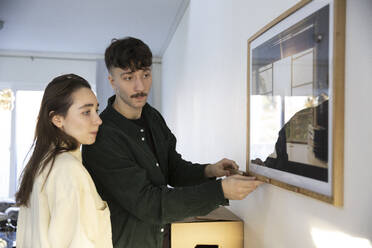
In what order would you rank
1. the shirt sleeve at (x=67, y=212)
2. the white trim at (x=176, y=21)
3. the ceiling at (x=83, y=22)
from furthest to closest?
1. the ceiling at (x=83, y=22)
2. the white trim at (x=176, y=21)
3. the shirt sleeve at (x=67, y=212)

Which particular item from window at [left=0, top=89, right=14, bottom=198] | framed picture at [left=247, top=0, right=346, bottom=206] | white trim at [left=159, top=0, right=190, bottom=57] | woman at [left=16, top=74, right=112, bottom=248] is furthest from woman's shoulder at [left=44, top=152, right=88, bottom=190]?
window at [left=0, top=89, right=14, bottom=198]

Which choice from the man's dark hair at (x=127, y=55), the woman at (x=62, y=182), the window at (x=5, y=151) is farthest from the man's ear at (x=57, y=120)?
the window at (x=5, y=151)

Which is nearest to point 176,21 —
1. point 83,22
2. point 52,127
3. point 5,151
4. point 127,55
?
point 83,22

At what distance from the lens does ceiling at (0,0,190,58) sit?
3.44 m

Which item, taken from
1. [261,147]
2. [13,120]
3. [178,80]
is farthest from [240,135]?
[13,120]

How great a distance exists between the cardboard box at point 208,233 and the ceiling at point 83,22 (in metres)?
2.30

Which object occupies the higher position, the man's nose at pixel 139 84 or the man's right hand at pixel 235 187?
the man's nose at pixel 139 84

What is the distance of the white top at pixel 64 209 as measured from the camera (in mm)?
1151

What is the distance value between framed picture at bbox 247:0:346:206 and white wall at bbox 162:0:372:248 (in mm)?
28

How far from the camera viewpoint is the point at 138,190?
1.29m

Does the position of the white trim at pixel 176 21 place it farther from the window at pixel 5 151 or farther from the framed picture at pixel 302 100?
the window at pixel 5 151

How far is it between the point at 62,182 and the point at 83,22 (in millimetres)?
3226

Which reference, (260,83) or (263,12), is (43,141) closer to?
(260,83)

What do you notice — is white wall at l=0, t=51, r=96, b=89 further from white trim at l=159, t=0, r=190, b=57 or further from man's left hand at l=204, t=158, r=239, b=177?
man's left hand at l=204, t=158, r=239, b=177
